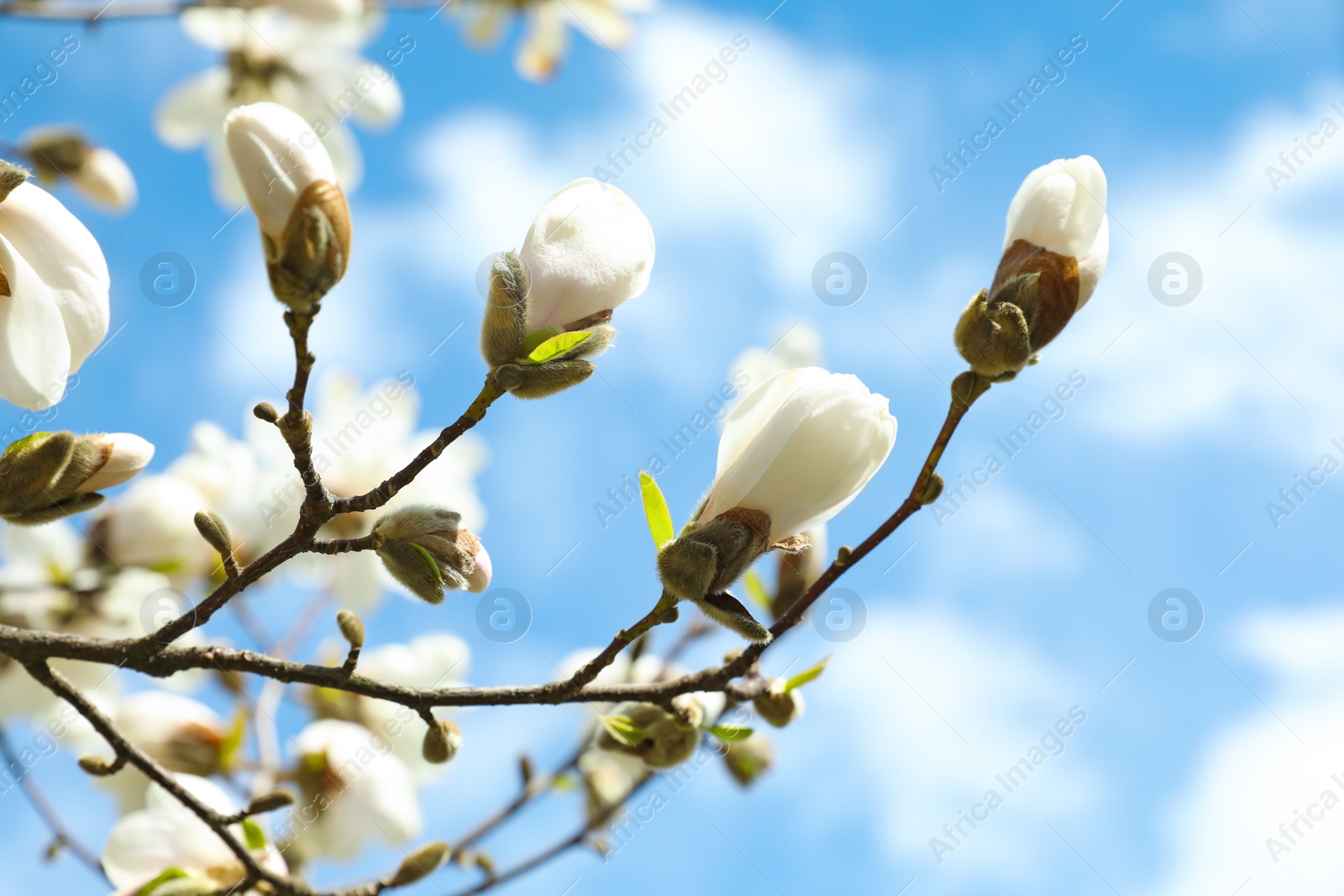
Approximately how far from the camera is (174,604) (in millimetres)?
1566

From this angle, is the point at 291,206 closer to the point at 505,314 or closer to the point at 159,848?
the point at 505,314

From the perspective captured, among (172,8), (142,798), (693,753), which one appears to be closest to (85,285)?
(693,753)

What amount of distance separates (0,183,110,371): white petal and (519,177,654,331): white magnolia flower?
1.19 ft

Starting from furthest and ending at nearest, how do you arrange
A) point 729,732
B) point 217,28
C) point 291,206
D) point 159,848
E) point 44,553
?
point 217,28
point 44,553
point 159,848
point 729,732
point 291,206

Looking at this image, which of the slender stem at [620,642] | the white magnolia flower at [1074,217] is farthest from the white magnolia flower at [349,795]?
the white magnolia flower at [1074,217]

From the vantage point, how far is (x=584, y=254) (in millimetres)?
886

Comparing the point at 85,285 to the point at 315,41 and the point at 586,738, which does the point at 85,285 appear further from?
the point at 315,41

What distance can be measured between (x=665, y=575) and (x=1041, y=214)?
1.58ft

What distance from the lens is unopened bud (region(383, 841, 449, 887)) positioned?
1.16m

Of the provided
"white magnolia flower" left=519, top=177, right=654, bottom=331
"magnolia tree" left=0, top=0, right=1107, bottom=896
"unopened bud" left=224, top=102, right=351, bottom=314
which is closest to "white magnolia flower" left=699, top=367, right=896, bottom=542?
"magnolia tree" left=0, top=0, right=1107, bottom=896

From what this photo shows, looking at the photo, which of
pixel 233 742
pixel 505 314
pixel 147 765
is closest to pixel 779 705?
pixel 505 314

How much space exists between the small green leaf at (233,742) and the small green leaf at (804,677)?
90 centimetres

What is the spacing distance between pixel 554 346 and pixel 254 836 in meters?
0.77

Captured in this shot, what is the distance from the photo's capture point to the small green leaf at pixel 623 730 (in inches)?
42.5
